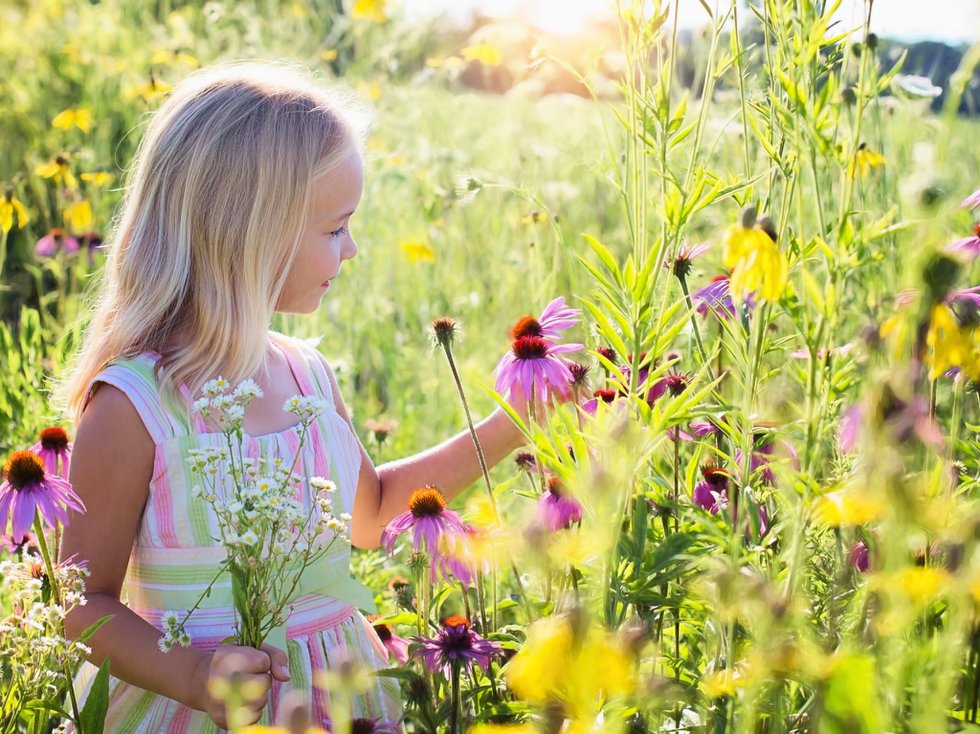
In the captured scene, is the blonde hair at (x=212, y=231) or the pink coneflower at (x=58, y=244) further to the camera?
the pink coneflower at (x=58, y=244)

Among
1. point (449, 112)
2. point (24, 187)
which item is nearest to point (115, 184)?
point (24, 187)

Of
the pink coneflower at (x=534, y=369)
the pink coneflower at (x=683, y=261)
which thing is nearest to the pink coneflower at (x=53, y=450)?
the pink coneflower at (x=534, y=369)

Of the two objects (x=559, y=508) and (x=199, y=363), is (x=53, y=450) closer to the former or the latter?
(x=199, y=363)

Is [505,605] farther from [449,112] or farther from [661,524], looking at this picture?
[449,112]

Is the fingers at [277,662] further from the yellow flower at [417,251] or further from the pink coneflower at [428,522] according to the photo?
the yellow flower at [417,251]

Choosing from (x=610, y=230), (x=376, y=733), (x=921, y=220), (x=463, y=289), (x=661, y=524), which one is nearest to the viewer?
(x=921, y=220)

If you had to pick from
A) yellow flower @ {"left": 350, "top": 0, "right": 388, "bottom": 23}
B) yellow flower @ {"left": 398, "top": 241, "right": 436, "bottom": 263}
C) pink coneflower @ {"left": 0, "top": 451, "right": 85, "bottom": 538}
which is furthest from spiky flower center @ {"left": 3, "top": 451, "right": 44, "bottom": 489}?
yellow flower @ {"left": 350, "top": 0, "right": 388, "bottom": 23}

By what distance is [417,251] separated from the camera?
9.17 ft

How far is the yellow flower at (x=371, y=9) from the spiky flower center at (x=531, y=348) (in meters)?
2.96

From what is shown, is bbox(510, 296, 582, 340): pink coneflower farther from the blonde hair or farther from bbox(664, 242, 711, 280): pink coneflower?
the blonde hair

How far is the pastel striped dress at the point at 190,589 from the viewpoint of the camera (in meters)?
1.27

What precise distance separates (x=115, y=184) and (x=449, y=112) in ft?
6.47

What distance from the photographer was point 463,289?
3066mm

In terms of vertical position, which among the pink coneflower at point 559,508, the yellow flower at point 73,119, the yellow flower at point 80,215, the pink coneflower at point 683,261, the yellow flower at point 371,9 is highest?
the yellow flower at point 371,9
